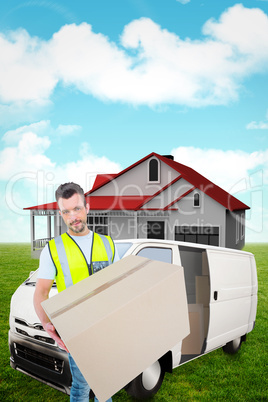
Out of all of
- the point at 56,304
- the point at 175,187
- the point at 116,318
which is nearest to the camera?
the point at 116,318

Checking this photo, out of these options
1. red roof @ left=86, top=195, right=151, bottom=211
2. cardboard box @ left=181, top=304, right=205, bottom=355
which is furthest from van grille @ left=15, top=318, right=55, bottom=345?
red roof @ left=86, top=195, right=151, bottom=211

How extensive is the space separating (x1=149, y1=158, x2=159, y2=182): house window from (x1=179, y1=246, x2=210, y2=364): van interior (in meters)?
17.6

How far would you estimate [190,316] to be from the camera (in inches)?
197

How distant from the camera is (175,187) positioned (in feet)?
70.0

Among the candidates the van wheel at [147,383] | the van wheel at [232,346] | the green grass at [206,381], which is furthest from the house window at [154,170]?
the van wheel at [147,383]

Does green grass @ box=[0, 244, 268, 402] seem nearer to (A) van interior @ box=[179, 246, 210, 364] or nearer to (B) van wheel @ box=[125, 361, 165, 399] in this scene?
(B) van wheel @ box=[125, 361, 165, 399]

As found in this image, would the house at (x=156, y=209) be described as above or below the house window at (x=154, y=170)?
below

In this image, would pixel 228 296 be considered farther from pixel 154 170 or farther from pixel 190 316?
pixel 154 170

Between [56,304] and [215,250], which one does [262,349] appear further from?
[56,304]

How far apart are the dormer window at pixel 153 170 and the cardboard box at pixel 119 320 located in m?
20.6

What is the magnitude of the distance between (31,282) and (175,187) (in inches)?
677

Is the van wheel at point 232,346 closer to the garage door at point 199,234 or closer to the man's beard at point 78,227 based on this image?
the man's beard at point 78,227

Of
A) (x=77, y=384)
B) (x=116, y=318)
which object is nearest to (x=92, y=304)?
(x=116, y=318)

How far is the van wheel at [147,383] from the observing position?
3848mm
